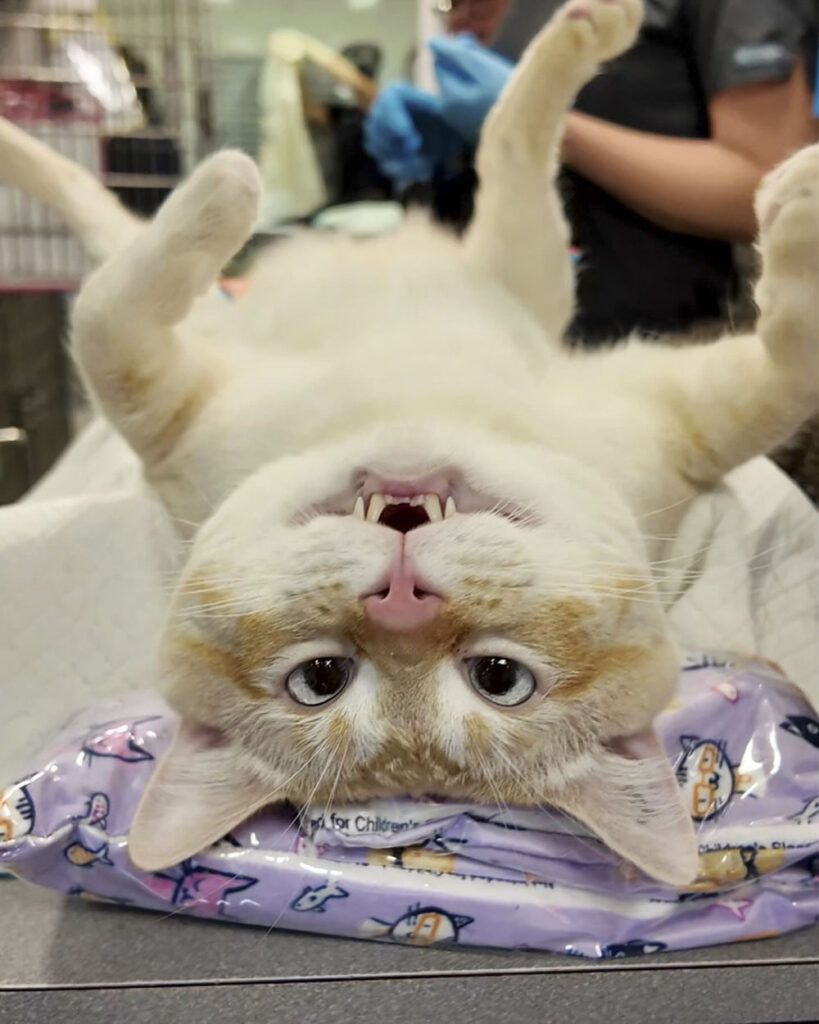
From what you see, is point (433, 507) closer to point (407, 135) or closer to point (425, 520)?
point (425, 520)

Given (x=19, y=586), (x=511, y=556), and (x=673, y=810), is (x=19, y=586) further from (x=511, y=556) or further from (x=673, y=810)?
(x=673, y=810)

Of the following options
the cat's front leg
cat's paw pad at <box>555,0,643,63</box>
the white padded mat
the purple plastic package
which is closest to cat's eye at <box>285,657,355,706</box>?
the purple plastic package

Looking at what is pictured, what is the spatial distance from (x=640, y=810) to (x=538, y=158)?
689 mm

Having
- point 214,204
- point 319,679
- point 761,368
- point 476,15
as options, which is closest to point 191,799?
point 319,679

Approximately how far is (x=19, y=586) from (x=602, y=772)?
2.05 ft

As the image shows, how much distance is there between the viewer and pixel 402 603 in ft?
2.13

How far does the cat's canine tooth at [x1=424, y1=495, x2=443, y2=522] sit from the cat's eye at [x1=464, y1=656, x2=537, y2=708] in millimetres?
112

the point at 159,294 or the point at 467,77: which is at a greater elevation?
the point at 467,77

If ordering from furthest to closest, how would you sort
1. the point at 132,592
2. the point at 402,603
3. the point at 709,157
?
the point at 132,592
the point at 709,157
the point at 402,603

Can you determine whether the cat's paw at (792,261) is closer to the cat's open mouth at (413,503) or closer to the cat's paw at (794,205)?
the cat's paw at (794,205)

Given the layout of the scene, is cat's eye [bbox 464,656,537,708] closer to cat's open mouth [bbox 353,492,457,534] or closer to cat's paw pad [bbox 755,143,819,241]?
cat's open mouth [bbox 353,492,457,534]

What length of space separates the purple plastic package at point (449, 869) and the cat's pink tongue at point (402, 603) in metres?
0.19

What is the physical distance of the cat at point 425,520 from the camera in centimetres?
68

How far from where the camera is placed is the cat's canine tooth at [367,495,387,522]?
0.69m
